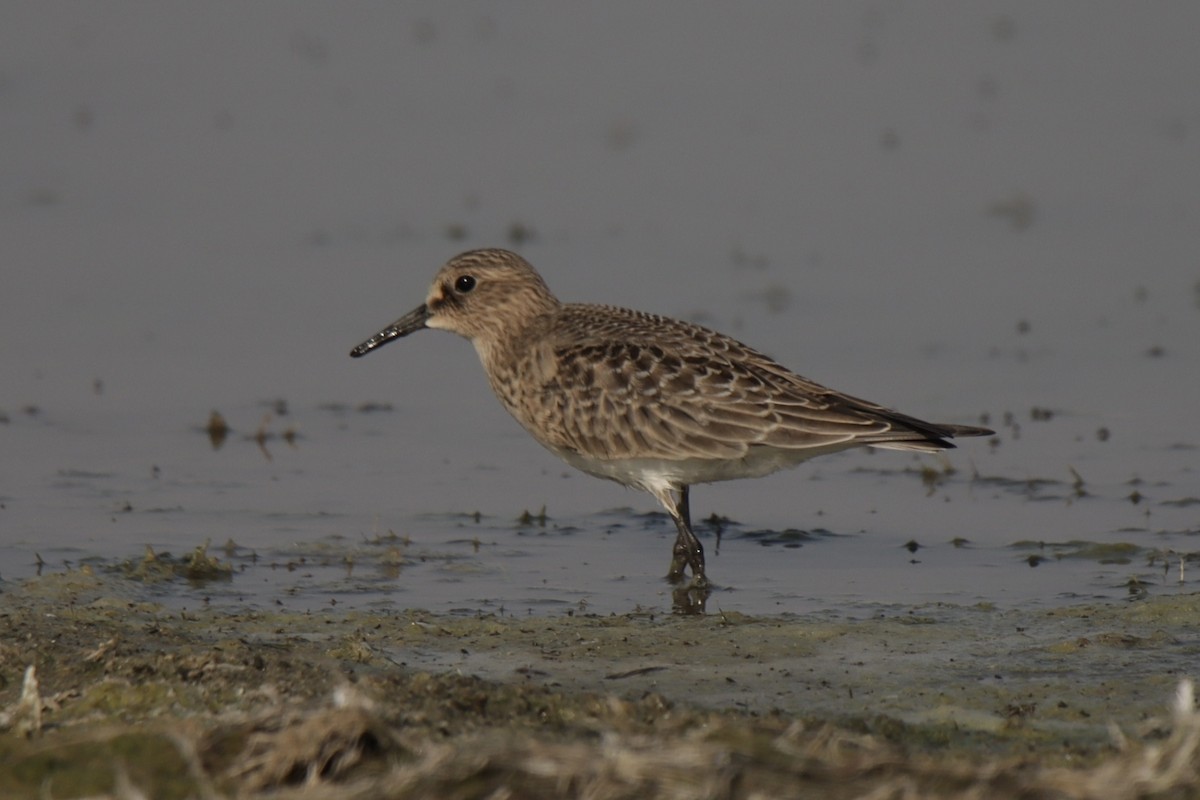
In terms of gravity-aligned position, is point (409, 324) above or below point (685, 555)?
above

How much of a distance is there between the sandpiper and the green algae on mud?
869mm

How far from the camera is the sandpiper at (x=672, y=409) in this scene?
8219mm

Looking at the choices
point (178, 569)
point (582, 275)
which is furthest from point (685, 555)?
point (582, 275)

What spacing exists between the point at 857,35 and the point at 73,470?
11118mm

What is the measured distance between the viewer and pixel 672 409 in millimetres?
8359

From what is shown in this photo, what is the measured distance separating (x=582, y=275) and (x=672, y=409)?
463 centimetres

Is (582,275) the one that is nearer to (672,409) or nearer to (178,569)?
(672,409)

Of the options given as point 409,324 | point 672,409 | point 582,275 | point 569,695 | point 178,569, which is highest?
point 582,275

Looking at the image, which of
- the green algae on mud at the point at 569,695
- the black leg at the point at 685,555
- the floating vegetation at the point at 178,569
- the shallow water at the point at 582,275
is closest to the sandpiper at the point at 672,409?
the black leg at the point at 685,555

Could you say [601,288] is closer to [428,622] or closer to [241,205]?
[241,205]

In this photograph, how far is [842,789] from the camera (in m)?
4.35

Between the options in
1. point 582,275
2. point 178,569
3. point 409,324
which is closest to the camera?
point 178,569

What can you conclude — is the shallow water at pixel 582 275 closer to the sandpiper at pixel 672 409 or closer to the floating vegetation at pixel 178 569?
the floating vegetation at pixel 178 569

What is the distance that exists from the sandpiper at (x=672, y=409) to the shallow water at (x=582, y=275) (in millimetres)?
478
